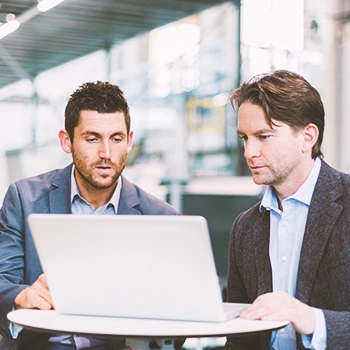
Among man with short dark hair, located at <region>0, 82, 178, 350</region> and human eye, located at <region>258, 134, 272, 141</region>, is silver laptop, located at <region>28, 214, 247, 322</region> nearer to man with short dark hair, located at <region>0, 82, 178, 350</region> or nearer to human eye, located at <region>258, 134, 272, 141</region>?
human eye, located at <region>258, 134, 272, 141</region>

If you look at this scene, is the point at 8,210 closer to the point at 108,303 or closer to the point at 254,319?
the point at 108,303

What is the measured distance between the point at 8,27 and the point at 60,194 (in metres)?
1.43

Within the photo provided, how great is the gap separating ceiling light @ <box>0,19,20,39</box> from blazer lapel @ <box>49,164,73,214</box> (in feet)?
4.32

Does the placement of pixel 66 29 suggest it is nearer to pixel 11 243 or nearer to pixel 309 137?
pixel 11 243

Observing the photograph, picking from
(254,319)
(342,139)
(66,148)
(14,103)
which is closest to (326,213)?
(254,319)

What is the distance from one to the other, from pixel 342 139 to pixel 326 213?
3729mm

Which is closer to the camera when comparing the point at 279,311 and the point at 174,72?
the point at 279,311

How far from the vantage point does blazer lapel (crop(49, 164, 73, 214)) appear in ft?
8.42

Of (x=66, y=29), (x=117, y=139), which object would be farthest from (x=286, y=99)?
(x=66, y=29)

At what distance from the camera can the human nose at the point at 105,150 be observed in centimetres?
247

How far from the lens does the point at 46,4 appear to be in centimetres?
377

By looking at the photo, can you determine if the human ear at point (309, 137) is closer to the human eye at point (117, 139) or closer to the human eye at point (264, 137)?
the human eye at point (264, 137)

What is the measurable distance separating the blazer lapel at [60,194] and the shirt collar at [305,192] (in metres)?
0.77

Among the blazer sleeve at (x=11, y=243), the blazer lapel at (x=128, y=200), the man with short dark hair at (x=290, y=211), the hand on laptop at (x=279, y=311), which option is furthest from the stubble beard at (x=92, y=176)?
the hand on laptop at (x=279, y=311)
